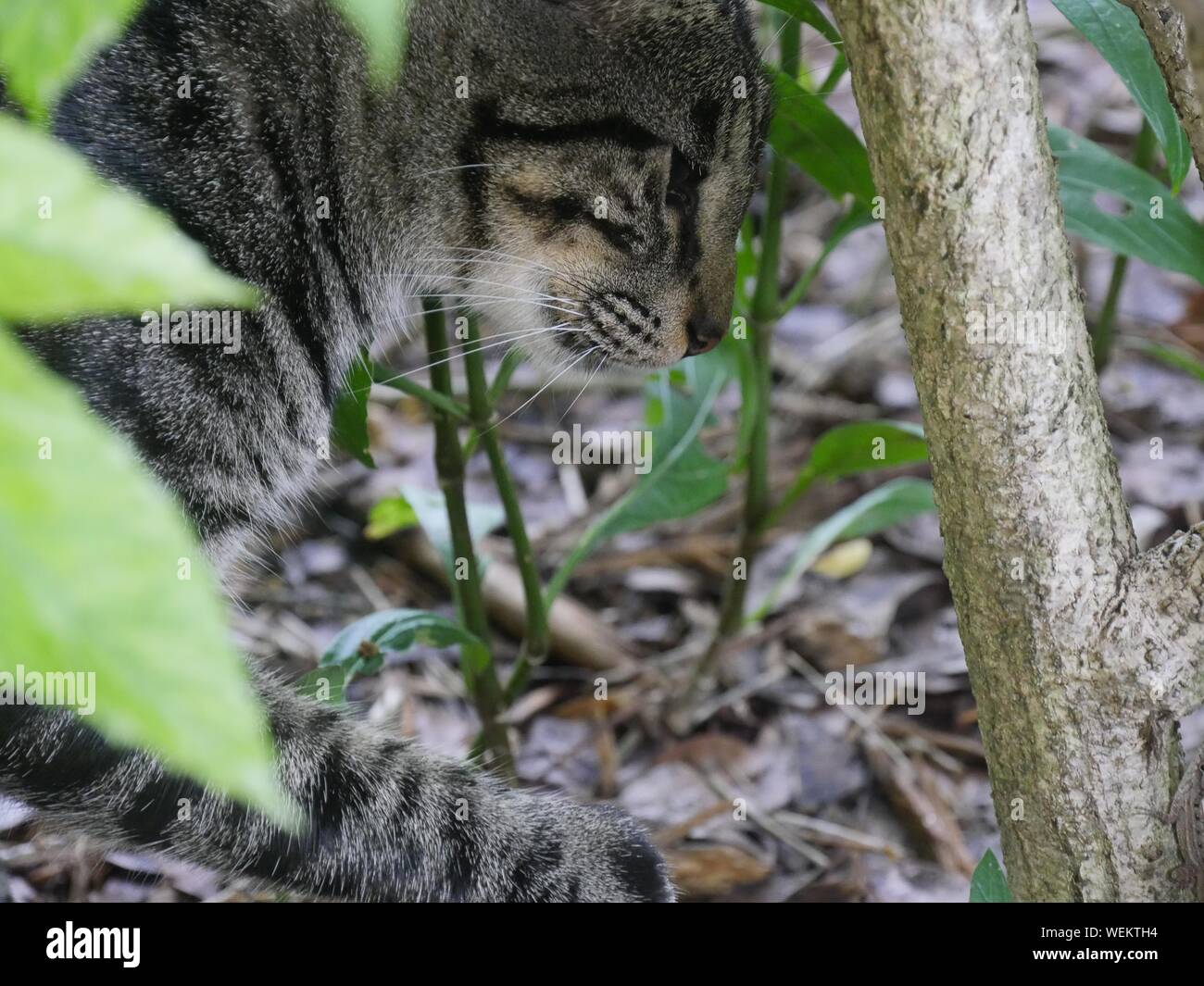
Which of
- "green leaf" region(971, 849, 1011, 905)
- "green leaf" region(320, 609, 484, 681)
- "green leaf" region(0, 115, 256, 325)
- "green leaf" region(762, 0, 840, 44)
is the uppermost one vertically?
"green leaf" region(762, 0, 840, 44)

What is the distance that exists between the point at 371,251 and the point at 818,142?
0.66 m

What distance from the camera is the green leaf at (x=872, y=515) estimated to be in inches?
82.0

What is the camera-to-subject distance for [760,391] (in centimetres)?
209

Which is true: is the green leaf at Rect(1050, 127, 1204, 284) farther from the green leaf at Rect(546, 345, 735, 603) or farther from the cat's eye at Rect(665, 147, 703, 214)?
the green leaf at Rect(546, 345, 735, 603)

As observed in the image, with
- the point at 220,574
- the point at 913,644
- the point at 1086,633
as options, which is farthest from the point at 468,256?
the point at 913,644

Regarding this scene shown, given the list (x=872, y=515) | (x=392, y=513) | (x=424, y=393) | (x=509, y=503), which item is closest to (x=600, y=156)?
(x=424, y=393)

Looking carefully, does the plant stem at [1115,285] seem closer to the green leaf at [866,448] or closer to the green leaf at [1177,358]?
the green leaf at [1177,358]

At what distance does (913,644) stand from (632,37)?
141 cm

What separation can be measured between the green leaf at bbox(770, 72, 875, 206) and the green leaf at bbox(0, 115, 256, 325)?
4.35 ft

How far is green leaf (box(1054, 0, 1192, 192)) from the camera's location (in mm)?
1266

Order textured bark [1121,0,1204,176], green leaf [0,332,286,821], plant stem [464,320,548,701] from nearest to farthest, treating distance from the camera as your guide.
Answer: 1. green leaf [0,332,286,821]
2. textured bark [1121,0,1204,176]
3. plant stem [464,320,548,701]

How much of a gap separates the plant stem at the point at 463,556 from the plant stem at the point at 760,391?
0.50 m

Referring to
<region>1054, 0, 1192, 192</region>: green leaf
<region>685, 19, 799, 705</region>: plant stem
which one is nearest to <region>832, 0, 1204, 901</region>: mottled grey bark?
<region>1054, 0, 1192, 192</region>: green leaf

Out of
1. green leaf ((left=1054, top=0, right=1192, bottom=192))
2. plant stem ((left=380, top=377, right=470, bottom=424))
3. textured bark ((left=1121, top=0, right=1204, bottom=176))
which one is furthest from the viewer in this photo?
plant stem ((left=380, top=377, right=470, bottom=424))
